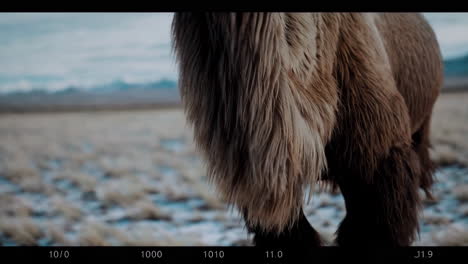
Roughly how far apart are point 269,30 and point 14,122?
21.0 feet

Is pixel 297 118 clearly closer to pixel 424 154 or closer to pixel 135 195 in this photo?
pixel 424 154

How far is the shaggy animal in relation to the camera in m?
1.26

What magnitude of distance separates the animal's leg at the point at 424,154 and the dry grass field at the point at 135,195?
23 cm

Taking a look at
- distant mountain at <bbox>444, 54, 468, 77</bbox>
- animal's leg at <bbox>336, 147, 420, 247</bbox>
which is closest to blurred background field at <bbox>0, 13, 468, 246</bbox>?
distant mountain at <bbox>444, 54, 468, 77</bbox>

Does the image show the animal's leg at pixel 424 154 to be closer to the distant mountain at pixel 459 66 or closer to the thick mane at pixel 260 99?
the distant mountain at pixel 459 66

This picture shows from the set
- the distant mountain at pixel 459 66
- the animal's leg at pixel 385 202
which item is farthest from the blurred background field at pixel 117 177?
the animal's leg at pixel 385 202

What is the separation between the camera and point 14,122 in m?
6.46

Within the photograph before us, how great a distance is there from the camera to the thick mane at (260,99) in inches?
48.8

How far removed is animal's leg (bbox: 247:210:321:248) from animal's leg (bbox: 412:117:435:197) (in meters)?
1.21

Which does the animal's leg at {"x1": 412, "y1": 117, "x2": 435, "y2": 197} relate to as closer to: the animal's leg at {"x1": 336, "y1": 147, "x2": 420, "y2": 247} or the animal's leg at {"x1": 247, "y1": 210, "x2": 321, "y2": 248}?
the animal's leg at {"x1": 336, "y1": 147, "x2": 420, "y2": 247}

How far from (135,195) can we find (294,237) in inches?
96.7

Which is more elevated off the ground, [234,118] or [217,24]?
[217,24]
